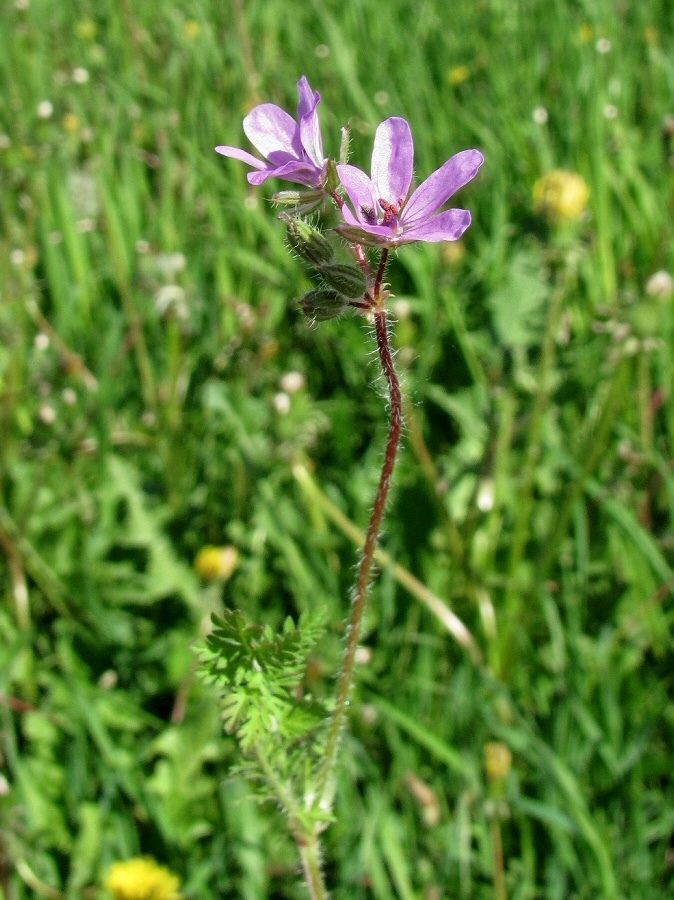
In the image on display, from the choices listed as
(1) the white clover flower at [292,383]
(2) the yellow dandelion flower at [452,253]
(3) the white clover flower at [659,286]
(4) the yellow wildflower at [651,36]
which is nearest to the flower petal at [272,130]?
(1) the white clover flower at [292,383]

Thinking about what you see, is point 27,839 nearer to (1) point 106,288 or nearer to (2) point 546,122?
(1) point 106,288

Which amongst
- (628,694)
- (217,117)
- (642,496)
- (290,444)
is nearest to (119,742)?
(290,444)

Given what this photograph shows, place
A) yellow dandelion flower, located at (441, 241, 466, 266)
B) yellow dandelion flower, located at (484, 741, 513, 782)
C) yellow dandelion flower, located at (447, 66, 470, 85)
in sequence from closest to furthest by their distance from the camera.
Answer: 1. yellow dandelion flower, located at (484, 741, 513, 782)
2. yellow dandelion flower, located at (441, 241, 466, 266)
3. yellow dandelion flower, located at (447, 66, 470, 85)

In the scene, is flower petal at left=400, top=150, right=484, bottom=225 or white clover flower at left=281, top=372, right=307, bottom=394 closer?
flower petal at left=400, top=150, right=484, bottom=225

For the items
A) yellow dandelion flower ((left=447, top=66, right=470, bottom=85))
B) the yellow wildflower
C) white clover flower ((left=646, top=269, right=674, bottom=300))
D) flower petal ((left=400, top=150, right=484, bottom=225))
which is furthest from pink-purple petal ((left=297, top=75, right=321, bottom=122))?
the yellow wildflower

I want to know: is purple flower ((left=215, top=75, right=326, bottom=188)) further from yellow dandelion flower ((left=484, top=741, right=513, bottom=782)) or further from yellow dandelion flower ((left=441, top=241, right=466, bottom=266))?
yellow dandelion flower ((left=441, top=241, right=466, bottom=266))

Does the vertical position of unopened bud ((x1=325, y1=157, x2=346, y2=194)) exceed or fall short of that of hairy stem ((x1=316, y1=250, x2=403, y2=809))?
it exceeds it

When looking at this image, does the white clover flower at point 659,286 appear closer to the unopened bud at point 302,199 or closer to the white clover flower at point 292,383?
the white clover flower at point 292,383

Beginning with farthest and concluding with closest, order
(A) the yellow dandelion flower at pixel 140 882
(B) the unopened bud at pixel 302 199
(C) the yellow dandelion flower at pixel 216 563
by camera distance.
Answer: (C) the yellow dandelion flower at pixel 216 563, (A) the yellow dandelion flower at pixel 140 882, (B) the unopened bud at pixel 302 199
